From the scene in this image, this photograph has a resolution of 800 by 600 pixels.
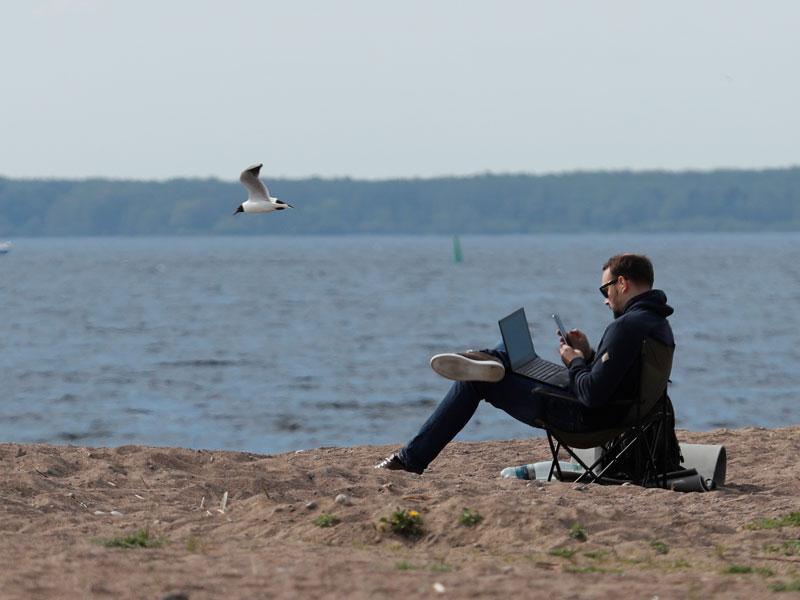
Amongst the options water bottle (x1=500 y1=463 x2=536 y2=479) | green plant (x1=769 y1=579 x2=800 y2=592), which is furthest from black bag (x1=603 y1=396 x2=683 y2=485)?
green plant (x1=769 y1=579 x2=800 y2=592)

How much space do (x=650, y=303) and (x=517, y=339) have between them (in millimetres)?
787

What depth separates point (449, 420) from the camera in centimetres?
839

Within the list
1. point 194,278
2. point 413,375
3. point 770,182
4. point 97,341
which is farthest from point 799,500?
point 770,182

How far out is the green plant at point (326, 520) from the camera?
22.2 ft

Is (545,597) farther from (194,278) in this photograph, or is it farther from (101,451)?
(194,278)

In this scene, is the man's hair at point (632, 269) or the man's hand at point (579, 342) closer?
the man's hair at point (632, 269)

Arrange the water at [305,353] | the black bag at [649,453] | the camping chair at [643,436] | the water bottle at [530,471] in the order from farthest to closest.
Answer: the water at [305,353] → the water bottle at [530,471] → the black bag at [649,453] → the camping chair at [643,436]

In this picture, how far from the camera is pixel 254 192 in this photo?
10398 mm

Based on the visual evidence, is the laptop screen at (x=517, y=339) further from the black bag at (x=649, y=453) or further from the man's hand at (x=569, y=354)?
the black bag at (x=649, y=453)

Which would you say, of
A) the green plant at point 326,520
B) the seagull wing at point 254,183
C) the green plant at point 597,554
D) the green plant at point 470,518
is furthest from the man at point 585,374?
the seagull wing at point 254,183

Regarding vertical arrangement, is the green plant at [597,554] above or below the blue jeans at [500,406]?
below

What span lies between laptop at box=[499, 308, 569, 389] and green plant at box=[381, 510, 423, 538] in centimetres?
160

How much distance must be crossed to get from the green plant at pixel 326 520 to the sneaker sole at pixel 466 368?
1352 millimetres

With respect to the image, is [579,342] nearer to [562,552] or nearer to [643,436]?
[643,436]
